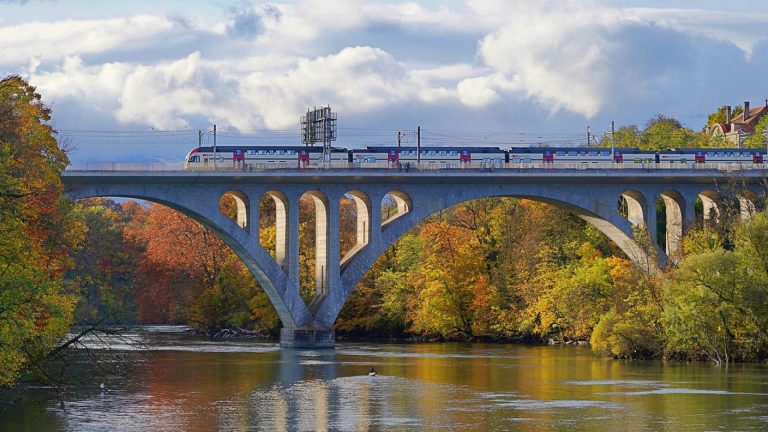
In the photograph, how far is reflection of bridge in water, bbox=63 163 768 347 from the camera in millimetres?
64562

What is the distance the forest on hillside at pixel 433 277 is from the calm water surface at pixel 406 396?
237cm

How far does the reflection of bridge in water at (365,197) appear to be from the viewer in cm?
6456

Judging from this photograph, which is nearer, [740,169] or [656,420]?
[656,420]

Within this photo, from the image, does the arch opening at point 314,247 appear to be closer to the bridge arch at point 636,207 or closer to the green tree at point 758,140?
the bridge arch at point 636,207

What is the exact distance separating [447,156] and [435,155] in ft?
3.41

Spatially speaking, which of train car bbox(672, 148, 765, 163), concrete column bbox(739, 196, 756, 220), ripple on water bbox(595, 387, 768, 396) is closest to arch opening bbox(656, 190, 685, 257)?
train car bbox(672, 148, 765, 163)

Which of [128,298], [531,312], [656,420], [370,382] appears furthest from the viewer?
[128,298]

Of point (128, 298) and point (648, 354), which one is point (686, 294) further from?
point (128, 298)

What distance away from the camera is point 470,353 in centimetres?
6619

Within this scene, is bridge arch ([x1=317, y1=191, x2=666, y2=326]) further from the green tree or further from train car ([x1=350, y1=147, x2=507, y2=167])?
the green tree

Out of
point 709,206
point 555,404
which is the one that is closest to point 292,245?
point 709,206

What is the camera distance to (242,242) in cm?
6612

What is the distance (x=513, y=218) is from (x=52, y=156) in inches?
1547

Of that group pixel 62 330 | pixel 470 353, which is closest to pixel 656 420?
pixel 62 330
